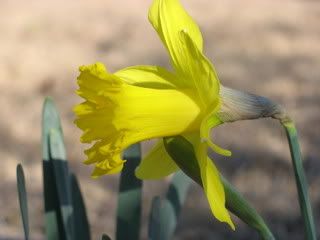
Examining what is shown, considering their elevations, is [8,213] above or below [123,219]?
below

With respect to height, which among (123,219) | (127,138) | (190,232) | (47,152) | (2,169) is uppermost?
(127,138)

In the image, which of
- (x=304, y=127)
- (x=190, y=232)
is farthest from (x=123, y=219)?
(x=304, y=127)

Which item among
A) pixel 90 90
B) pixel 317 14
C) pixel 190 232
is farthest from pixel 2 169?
pixel 90 90

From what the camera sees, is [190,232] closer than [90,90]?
No

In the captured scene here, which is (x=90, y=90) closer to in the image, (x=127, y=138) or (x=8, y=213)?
(x=127, y=138)

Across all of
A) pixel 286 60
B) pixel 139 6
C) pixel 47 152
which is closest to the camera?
pixel 47 152

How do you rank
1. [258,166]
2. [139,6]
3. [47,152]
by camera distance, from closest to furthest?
[47,152] → [258,166] → [139,6]

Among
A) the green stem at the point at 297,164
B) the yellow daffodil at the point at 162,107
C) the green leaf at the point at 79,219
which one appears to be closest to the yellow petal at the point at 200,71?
the yellow daffodil at the point at 162,107
